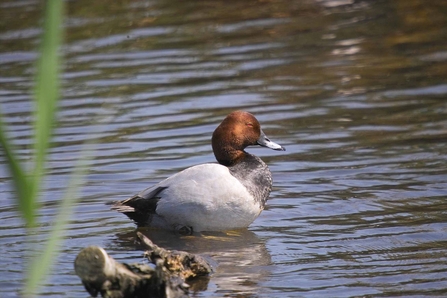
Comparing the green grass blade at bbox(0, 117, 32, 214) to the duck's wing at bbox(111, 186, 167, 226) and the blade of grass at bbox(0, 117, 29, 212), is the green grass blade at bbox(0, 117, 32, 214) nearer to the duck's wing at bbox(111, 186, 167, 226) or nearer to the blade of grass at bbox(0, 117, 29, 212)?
the blade of grass at bbox(0, 117, 29, 212)

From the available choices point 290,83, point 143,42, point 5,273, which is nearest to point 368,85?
point 290,83

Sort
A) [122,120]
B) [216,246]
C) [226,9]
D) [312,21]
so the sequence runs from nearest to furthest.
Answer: [216,246], [122,120], [312,21], [226,9]

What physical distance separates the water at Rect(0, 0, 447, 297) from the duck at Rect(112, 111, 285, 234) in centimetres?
15

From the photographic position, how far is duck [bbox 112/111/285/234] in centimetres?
621

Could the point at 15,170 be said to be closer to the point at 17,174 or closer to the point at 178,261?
the point at 17,174

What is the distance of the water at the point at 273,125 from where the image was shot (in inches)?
219

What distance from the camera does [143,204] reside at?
6395mm

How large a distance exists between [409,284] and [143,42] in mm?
8161

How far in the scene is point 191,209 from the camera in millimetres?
6254

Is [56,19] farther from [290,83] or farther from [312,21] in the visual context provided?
[312,21]

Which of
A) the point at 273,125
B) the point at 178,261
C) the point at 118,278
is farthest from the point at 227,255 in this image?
the point at 273,125

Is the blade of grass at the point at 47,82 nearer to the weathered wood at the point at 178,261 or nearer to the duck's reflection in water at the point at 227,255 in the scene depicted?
the weathered wood at the point at 178,261

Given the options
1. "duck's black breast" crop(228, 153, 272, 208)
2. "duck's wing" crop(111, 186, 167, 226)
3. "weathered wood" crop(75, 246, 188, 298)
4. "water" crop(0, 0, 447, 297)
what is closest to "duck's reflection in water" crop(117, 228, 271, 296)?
"water" crop(0, 0, 447, 297)

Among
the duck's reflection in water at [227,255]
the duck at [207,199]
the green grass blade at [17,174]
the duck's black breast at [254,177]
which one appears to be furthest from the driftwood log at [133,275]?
the green grass blade at [17,174]
